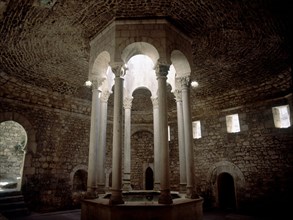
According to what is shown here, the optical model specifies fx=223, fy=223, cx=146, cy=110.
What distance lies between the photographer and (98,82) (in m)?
→ 7.14

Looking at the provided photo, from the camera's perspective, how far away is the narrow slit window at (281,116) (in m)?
9.05

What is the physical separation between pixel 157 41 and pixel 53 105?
6.27 m

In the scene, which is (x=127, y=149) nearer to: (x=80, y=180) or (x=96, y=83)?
(x=96, y=83)

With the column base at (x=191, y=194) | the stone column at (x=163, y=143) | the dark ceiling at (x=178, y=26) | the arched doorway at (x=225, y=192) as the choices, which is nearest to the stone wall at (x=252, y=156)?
the arched doorway at (x=225, y=192)

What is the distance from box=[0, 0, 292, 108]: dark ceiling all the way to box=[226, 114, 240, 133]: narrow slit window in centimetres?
182

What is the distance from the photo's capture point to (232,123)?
35.0ft

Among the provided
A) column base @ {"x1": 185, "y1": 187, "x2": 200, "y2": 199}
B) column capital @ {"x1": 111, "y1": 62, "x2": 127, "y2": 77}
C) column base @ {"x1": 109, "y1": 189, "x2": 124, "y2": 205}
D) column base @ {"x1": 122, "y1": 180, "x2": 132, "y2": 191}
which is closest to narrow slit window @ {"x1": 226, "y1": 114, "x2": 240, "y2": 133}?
column base @ {"x1": 185, "y1": 187, "x2": 200, "y2": 199}

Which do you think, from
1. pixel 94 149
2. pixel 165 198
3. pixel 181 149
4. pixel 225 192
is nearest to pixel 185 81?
pixel 181 149

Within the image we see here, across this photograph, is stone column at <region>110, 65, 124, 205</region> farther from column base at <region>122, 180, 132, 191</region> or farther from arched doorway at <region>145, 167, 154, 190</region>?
arched doorway at <region>145, 167, 154, 190</region>

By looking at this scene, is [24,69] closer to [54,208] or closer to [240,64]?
[54,208]

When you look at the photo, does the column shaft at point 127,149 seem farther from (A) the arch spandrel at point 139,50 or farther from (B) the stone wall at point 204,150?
(B) the stone wall at point 204,150

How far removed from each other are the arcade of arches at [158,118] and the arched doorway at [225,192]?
0.05 metres

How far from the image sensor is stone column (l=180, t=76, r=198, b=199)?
6277 mm

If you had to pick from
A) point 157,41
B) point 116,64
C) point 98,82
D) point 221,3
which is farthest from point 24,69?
point 221,3
